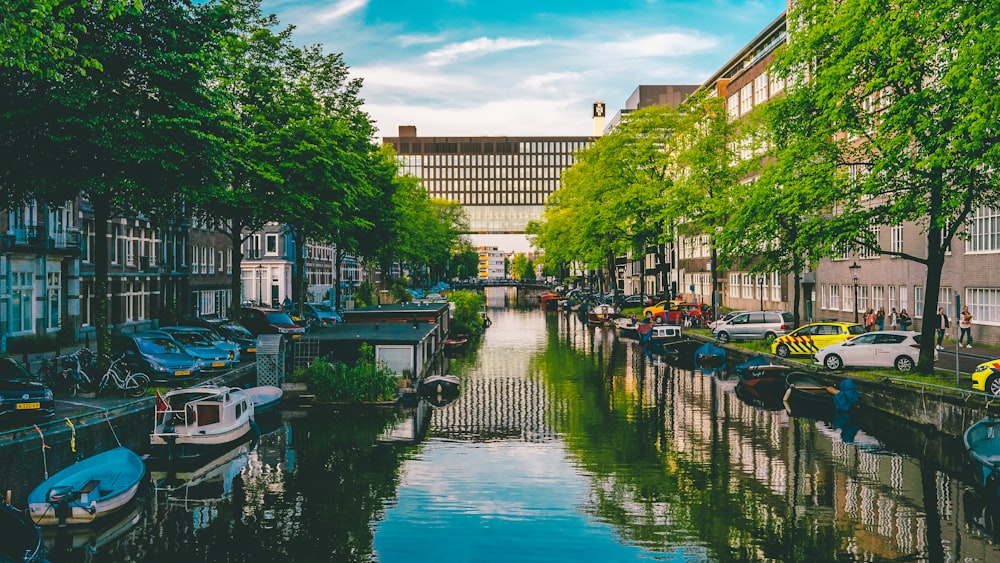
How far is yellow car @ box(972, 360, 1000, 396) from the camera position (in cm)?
2633

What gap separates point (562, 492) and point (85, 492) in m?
11.4

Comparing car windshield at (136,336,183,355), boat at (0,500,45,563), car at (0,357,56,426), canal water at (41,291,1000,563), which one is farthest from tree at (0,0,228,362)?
boat at (0,500,45,563)

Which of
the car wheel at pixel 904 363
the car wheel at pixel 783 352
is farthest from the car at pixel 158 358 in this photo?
the car wheel at pixel 904 363

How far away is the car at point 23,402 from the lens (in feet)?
74.9

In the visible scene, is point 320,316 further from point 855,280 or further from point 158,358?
point 855,280

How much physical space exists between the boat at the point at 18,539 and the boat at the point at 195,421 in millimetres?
10138

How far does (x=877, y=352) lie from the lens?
36281 millimetres

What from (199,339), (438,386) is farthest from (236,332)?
(438,386)

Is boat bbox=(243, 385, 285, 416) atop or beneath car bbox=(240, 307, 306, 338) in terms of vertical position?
beneath

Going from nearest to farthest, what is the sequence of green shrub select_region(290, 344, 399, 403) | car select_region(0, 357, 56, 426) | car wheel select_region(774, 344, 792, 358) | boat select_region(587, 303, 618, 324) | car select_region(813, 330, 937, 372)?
car select_region(0, 357, 56, 426)
green shrub select_region(290, 344, 399, 403)
car select_region(813, 330, 937, 372)
car wheel select_region(774, 344, 792, 358)
boat select_region(587, 303, 618, 324)

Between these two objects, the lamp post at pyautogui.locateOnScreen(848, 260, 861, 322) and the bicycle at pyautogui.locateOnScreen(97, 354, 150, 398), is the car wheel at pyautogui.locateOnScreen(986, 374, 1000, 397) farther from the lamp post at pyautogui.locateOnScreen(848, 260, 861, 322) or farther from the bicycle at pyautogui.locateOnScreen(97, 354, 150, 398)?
the bicycle at pyautogui.locateOnScreen(97, 354, 150, 398)

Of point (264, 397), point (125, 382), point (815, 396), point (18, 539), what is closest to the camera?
point (18, 539)

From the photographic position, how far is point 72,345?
4394 cm

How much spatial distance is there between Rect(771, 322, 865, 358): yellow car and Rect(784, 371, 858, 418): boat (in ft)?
20.1
